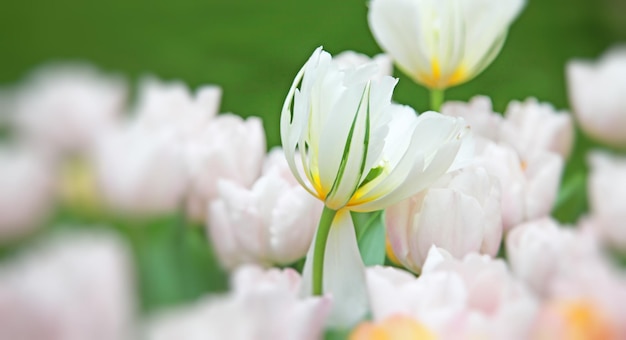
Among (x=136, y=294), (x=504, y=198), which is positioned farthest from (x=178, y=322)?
(x=504, y=198)

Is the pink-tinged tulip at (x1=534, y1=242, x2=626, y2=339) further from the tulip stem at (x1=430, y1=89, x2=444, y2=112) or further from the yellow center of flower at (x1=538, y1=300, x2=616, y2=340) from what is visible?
the tulip stem at (x1=430, y1=89, x2=444, y2=112)

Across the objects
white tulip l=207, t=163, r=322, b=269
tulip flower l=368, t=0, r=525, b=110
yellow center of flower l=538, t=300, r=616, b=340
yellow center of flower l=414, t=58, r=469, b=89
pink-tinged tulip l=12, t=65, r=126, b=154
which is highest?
pink-tinged tulip l=12, t=65, r=126, b=154

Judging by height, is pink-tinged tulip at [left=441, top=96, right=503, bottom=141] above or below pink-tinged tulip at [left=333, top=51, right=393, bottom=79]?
below

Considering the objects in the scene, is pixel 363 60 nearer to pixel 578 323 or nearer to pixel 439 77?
pixel 439 77

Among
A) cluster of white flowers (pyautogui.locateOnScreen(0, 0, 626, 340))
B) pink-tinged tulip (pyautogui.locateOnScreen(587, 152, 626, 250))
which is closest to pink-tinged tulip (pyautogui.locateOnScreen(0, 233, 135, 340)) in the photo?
cluster of white flowers (pyautogui.locateOnScreen(0, 0, 626, 340))

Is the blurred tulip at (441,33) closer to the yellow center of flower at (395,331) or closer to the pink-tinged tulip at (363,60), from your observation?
the pink-tinged tulip at (363,60)

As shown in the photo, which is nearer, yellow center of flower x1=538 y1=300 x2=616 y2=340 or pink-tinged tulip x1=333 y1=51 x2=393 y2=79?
yellow center of flower x1=538 y1=300 x2=616 y2=340

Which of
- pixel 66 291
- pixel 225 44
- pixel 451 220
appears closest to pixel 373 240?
pixel 451 220
